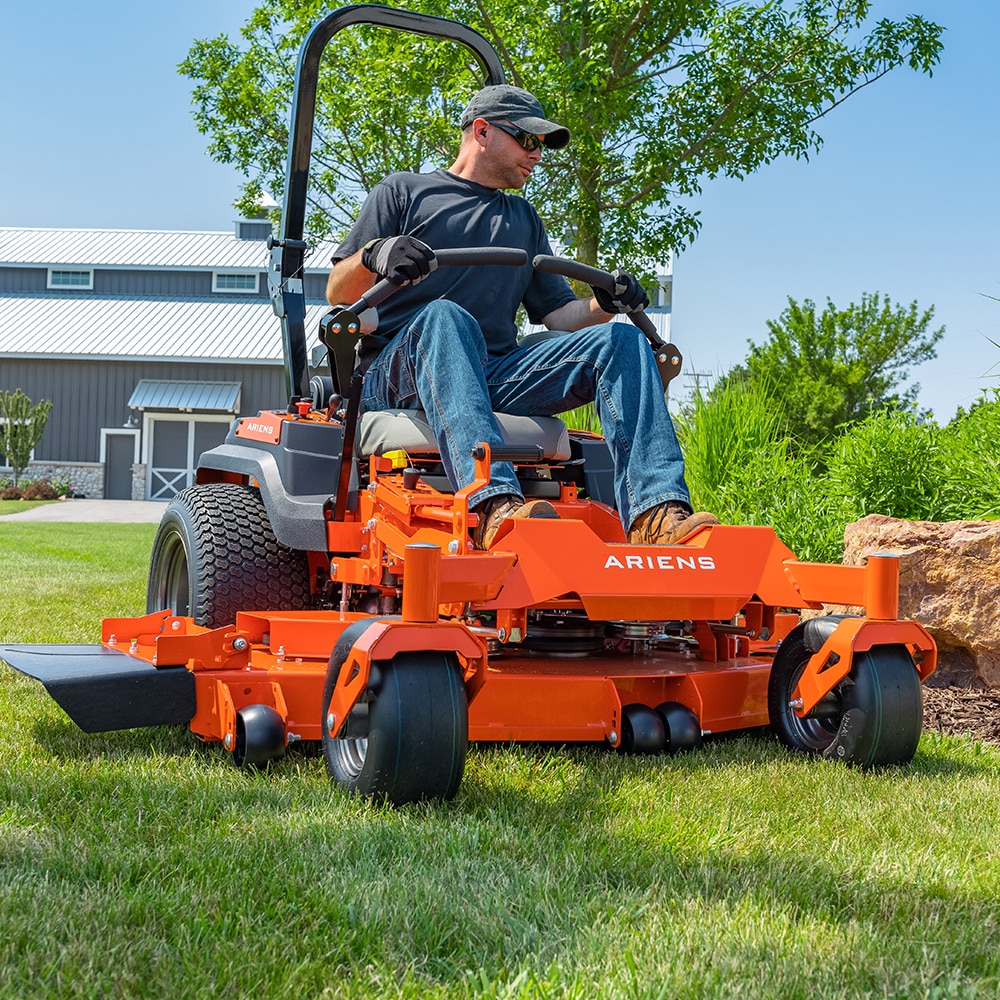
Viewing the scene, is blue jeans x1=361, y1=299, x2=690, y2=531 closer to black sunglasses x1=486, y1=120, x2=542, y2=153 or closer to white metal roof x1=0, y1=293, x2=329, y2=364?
black sunglasses x1=486, y1=120, x2=542, y2=153

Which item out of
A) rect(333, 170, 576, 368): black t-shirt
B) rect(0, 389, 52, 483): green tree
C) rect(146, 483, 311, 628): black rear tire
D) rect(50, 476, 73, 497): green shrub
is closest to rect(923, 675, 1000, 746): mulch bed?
rect(333, 170, 576, 368): black t-shirt

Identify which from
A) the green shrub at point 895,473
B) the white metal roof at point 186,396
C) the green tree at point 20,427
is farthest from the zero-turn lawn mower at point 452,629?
the green tree at point 20,427

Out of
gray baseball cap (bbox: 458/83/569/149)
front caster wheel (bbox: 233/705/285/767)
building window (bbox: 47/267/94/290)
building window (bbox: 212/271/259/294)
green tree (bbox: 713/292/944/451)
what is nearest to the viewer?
front caster wheel (bbox: 233/705/285/767)

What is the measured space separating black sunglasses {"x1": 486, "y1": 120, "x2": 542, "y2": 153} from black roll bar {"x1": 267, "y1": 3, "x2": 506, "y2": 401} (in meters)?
0.73

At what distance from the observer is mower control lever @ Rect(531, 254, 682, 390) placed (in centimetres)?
328

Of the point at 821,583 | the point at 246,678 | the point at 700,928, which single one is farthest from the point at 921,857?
the point at 246,678

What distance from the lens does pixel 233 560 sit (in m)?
3.57

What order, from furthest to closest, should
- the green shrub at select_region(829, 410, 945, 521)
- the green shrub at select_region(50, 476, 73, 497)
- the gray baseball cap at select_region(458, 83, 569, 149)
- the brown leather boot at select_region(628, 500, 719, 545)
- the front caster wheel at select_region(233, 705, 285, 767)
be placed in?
the green shrub at select_region(50, 476, 73, 497), the green shrub at select_region(829, 410, 945, 521), the gray baseball cap at select_region(458, 83, 569, 149), the brown leather boot at select_region(628, 500, 719, 545), the front caster wheel at select_region(233, 705, 285, 767)

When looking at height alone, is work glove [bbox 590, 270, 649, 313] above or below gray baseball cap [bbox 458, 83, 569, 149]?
below

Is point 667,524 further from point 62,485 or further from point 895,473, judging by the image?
point 62,485

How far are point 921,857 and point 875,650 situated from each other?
691 mm

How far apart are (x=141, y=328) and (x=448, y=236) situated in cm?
2820

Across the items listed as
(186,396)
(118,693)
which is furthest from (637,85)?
(186,396)

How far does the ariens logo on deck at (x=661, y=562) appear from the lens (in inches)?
107
